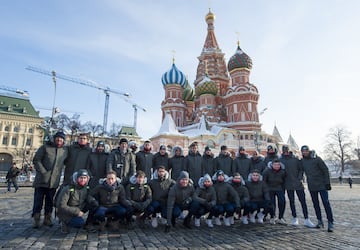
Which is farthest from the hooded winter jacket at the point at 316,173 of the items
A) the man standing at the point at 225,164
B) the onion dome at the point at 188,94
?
the onion dome at the point at 188,94

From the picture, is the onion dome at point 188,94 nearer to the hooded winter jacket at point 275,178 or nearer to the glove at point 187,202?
the hooded winter jacket at point 275,178

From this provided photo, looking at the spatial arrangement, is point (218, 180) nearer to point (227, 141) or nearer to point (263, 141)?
point (227, 141)

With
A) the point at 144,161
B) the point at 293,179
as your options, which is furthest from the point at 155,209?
the point at 293,179

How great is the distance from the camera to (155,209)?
5.35 meters

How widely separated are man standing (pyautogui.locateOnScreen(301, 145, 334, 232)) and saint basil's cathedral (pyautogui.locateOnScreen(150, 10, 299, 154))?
21.9 metres

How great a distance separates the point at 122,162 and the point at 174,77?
36.2 meters

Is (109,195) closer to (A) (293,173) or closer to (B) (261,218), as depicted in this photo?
(B) (261,218)

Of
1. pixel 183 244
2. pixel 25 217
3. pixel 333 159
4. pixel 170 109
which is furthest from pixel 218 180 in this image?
pixel 333 159

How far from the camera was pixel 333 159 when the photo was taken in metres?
46.8

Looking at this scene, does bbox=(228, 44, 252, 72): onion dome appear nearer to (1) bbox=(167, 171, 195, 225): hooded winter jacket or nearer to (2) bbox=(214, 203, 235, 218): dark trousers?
(2) bbox=(214, 203, 235, 218): dark trousers

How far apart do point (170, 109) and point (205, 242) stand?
36616mm

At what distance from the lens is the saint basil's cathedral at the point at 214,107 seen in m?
30.8

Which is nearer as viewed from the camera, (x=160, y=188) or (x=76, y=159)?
(x=160, y=188)

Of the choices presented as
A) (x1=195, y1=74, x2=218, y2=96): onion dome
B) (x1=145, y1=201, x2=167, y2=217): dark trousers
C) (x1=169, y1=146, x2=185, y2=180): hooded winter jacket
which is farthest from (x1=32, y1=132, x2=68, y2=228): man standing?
(x1=195, y1=74, x2=218, y2=96): onion dome
